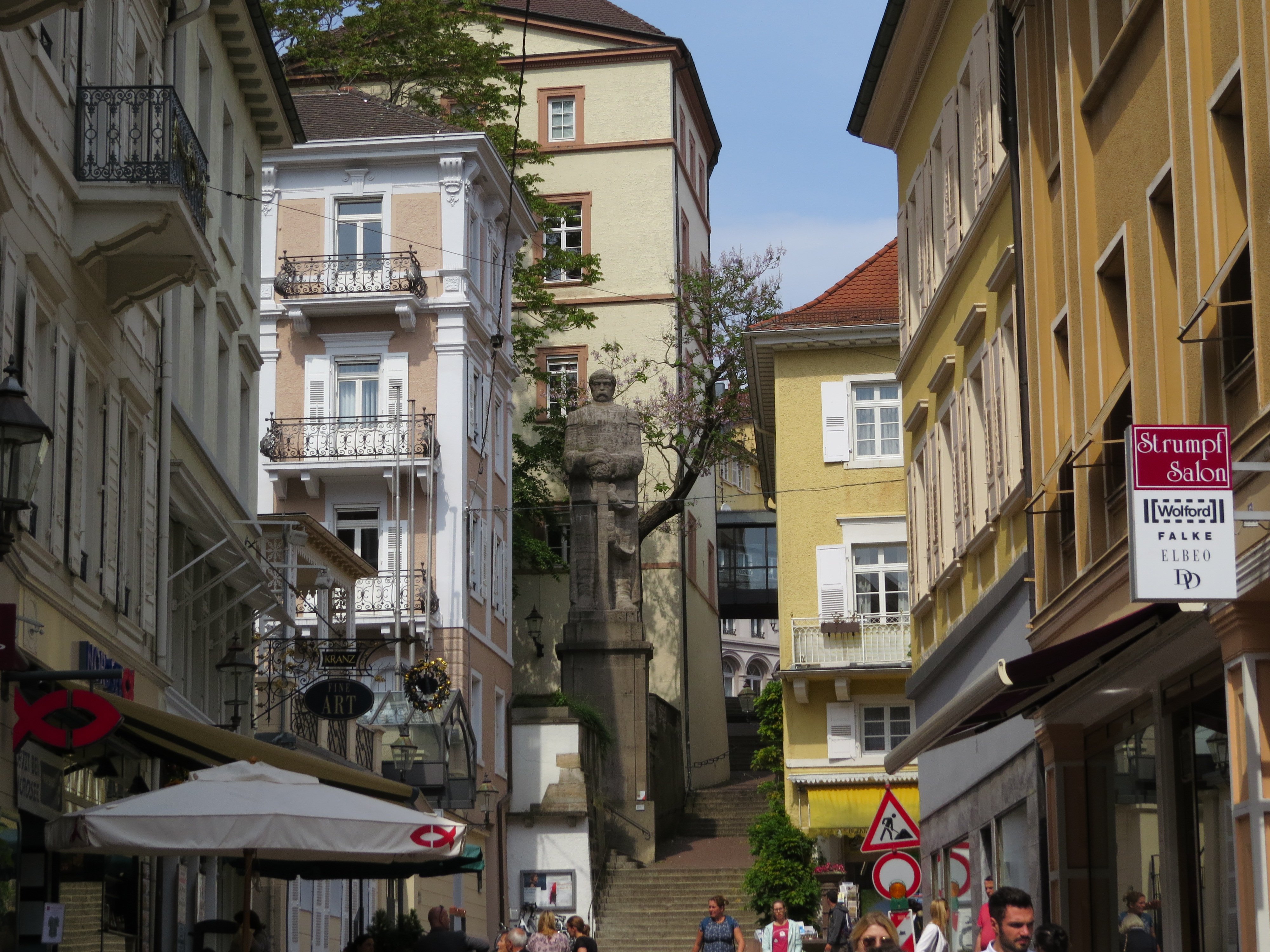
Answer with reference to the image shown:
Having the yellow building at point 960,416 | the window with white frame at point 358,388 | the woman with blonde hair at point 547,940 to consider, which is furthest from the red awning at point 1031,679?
the window with white frame at point 358,388

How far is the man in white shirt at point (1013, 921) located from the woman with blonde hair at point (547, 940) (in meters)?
16.9

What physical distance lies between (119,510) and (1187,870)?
10090mm

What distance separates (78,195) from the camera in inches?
627

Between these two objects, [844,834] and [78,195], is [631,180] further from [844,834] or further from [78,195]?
[78,195]

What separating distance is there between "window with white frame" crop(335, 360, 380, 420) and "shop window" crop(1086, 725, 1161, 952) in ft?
93.4

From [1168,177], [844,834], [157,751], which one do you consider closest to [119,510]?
[157,751]

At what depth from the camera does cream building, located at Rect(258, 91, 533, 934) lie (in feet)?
135

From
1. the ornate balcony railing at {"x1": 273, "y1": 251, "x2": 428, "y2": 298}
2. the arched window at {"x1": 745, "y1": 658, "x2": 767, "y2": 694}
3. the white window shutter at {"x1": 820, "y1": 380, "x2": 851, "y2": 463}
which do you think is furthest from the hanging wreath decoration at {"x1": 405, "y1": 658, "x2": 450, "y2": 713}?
the arched window at {"x1": 745, "y1": 658, "x2": 767, "y2": 694}

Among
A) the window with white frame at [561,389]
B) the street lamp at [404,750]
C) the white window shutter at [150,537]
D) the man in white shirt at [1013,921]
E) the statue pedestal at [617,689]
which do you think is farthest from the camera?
the window with white frame at [561,389]

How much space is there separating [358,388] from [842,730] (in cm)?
1245

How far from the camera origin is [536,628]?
5116 cm

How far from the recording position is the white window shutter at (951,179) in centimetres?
2164

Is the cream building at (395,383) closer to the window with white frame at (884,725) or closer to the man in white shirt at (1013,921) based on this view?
the window with white frame at (884,725)

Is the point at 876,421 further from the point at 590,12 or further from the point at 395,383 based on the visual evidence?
the point at 590,12
